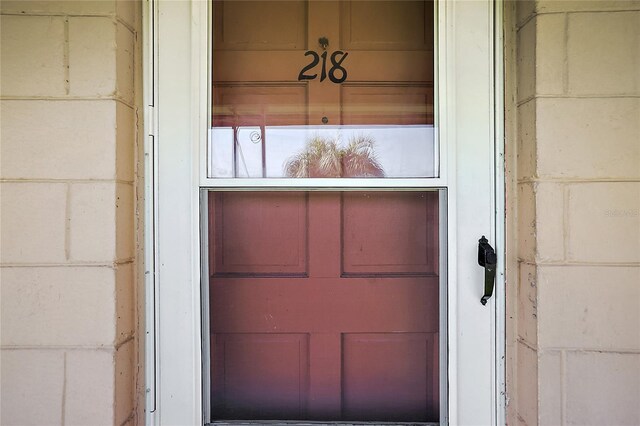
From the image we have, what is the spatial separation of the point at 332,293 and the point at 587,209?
78 centimetres

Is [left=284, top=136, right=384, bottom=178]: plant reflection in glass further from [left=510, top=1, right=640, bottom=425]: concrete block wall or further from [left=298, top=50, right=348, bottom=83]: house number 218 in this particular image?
[left=510, top=1, right=640, bottom=425]: concrete block wall

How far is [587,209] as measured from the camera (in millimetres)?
1282

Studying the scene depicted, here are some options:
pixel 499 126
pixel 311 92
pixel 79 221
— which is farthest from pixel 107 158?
pixel 499 126

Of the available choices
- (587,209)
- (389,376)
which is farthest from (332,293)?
(587,209)

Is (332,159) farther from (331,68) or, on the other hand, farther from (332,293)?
(332,293)

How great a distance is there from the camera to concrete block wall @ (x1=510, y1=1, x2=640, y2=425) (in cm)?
128

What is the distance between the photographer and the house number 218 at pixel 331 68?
4.85ft

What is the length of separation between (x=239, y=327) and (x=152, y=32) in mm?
968

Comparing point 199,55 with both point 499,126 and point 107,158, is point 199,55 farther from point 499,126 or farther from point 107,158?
point 499,126

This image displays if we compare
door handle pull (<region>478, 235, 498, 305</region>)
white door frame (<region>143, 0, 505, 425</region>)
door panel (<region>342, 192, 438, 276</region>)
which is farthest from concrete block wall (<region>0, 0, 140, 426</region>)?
door handle pull (<region>478, 235, 498, 305</region>)

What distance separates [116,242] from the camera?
4.21ft

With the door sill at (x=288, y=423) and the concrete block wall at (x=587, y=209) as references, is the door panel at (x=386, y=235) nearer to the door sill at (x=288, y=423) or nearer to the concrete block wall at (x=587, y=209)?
the concrete block wall at (x=587, y=209)

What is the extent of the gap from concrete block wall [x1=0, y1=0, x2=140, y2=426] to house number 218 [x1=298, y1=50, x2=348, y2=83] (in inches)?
22.9

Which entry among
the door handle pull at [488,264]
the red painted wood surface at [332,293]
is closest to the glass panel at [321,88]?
the red painted wood surface at [332,293]
